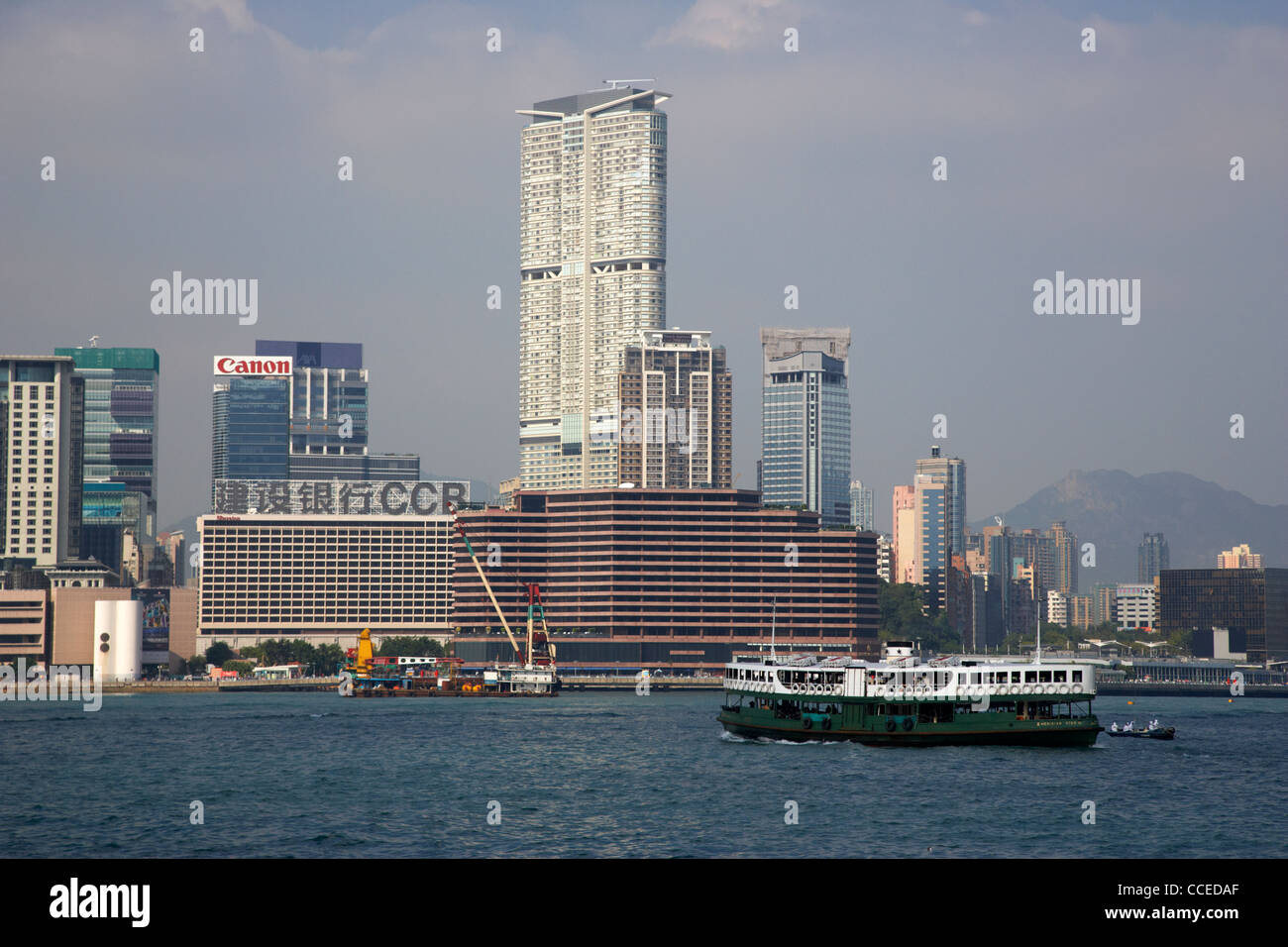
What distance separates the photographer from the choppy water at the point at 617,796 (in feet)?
218

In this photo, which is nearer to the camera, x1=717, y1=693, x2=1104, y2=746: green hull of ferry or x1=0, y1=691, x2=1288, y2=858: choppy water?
x1=0, y1=691, x2=1288, y2=858: choppy water

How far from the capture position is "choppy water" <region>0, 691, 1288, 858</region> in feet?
218

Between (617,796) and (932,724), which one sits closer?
(617,796)

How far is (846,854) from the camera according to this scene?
61188mm

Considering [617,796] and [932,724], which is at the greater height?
[617,796]

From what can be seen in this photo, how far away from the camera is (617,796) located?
83812mm

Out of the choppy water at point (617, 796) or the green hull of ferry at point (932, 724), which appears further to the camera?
the green hull of ferry at point (932, 724)
